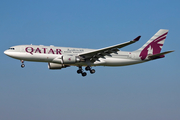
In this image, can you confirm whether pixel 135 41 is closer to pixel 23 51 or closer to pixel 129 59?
pixel 129 59

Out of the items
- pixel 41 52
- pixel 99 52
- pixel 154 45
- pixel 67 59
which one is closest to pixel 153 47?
pixel 154 45

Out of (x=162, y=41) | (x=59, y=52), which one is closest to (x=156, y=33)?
(x=162, y=41)

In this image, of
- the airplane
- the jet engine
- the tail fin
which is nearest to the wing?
the airplane

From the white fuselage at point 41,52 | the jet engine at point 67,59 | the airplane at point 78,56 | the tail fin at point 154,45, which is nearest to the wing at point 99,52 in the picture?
the airplane at point 78,56

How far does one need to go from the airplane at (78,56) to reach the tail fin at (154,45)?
43 cm

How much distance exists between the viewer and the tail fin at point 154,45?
45969mm

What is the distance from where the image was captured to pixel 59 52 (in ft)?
133

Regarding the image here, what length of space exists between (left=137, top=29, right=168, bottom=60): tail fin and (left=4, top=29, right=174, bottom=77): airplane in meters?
0.43

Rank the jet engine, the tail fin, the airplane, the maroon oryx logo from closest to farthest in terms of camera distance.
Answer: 1. the jet engine
2. the airplane
3. the maroon oryx logo
4. the tail fin

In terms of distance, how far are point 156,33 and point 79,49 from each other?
14.7 metres

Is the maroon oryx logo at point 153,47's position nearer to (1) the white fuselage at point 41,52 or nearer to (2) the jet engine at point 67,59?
(1) the white fuselage at point 41,52

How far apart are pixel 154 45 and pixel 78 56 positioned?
46.8 feet

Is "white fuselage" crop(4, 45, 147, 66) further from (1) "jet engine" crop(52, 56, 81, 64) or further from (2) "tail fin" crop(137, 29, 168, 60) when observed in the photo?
(2) "tail fin" crop(137, 29, 168, 60)

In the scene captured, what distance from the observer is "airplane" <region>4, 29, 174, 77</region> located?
39562mm
